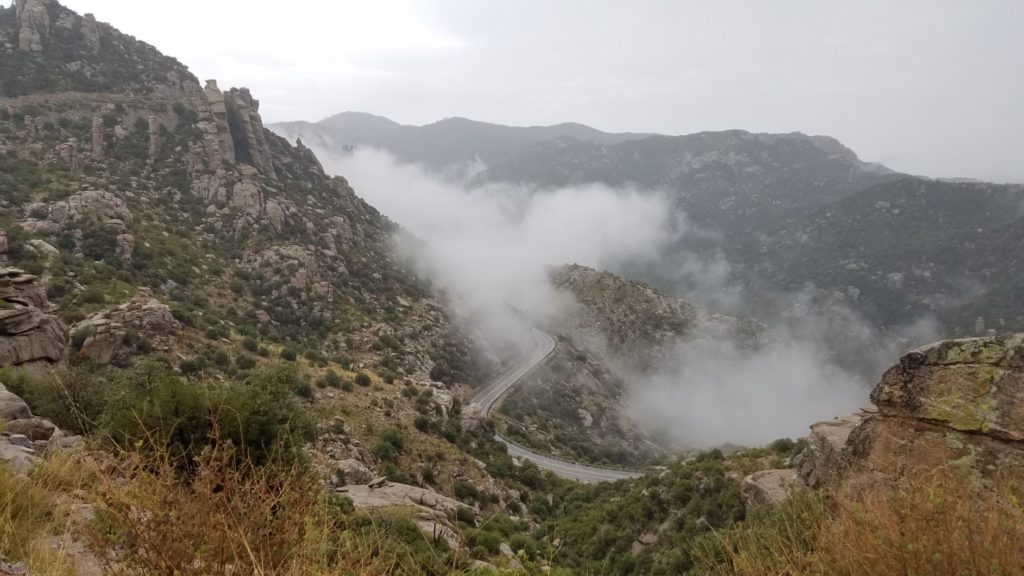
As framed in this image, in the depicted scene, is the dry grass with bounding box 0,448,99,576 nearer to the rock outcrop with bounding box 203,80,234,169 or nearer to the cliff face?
the cliff face

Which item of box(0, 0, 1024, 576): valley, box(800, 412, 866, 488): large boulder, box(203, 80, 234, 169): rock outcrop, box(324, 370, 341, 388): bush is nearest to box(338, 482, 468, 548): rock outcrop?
box(0, 0, 1024, 576): valley

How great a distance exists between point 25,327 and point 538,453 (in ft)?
118

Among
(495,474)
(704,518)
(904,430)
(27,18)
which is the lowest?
(495,474)

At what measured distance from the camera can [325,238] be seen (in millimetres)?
51938

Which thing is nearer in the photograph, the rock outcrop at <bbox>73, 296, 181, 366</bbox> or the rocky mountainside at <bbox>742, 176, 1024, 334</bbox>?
the rock outcrop at <bbox>73, 296, 181, 366</bbox>

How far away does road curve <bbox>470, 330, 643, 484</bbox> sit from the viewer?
40.8 metres

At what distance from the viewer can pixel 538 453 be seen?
44.2 metres

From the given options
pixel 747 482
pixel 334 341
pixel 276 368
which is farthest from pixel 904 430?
pixel 334 341

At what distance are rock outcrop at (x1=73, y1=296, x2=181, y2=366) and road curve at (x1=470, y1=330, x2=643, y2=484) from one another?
22512 mm

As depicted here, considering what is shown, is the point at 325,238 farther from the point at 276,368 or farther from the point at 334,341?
the point at 276,368

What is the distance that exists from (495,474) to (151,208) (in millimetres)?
38102

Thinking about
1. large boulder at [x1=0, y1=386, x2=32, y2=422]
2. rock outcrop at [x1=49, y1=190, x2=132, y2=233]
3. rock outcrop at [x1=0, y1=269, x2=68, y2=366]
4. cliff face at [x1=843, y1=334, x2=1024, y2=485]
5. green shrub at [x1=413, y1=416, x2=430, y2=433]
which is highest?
cliff face at [x1=843, y1=334, x2=1024, y2=485]

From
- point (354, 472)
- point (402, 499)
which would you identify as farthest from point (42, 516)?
point (354, 472)

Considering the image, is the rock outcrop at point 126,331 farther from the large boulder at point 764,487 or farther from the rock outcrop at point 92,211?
the large boulder at point 764,487
